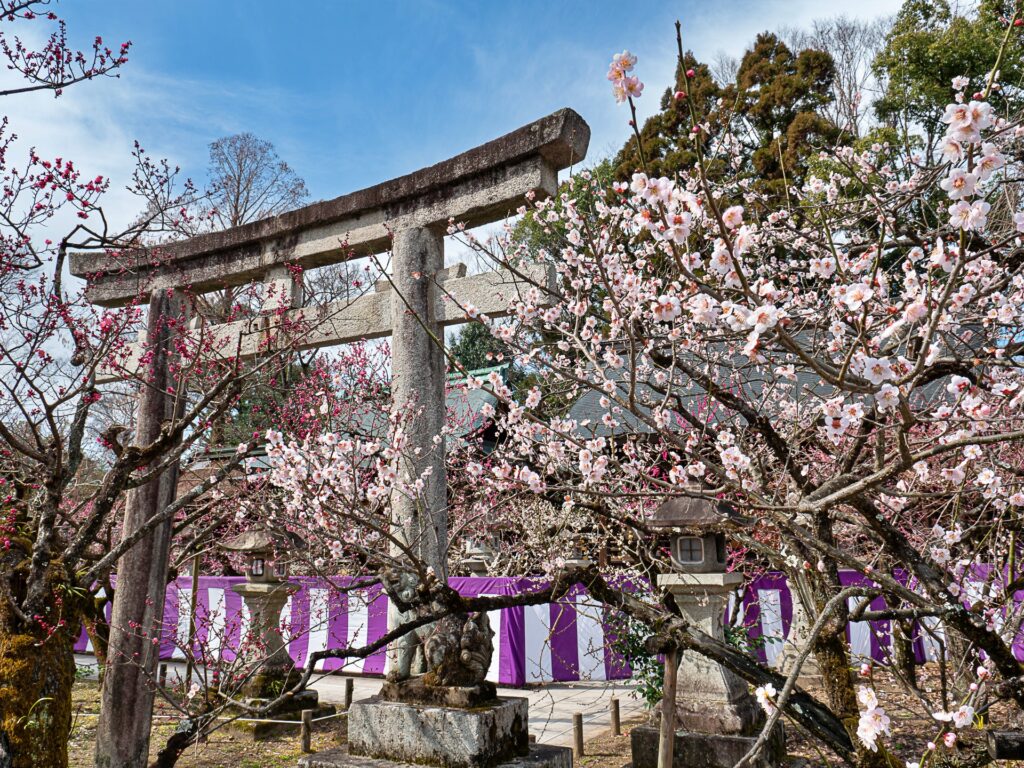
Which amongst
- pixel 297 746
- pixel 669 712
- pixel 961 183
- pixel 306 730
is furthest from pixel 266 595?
pixel 961 183

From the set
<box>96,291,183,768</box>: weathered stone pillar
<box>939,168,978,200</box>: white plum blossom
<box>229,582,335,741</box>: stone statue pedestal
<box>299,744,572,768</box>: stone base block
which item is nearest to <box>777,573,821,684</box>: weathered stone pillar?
<box>939,168,978,200</box>: white plum blossom

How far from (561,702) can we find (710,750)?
421 cm

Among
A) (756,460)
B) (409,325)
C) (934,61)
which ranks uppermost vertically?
(934,61)

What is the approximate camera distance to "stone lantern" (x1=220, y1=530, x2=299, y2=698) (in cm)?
788

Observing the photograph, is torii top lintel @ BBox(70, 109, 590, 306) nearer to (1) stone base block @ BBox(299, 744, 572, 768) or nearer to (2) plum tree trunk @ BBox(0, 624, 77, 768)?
(2) plum tree trunk @ BBox(0, 624, 77, 768)

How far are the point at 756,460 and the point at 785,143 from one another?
588 inches

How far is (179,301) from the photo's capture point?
616cm

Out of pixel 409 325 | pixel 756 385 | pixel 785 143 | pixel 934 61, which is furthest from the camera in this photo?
Answer: pixel 785 143

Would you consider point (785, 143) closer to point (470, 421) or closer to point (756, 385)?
point (756, 385)

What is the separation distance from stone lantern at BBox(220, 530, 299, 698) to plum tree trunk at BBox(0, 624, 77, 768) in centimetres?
419

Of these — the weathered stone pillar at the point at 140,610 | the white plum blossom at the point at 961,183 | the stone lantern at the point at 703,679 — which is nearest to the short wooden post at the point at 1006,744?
the white plum blossom at the point at 961,183

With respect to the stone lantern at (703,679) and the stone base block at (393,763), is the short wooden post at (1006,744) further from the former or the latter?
the stone lantern at (703,679)

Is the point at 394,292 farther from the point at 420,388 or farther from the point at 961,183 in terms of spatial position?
the point at 961,183

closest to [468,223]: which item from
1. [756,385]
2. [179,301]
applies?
[179,301]
